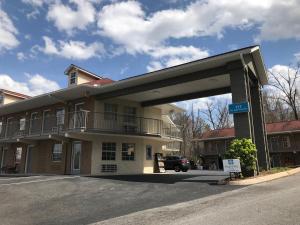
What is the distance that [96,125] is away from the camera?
21625mm

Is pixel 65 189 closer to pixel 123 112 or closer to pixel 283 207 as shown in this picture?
pixel 283 207

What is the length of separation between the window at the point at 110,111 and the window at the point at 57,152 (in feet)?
14.9

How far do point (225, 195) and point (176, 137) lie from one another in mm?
15110

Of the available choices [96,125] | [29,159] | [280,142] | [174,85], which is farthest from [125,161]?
[280,142]

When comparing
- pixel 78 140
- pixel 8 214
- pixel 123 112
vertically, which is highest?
pixel 123 112

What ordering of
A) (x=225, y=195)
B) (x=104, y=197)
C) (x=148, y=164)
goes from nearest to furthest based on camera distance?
(x=225, y=195), (x=104, y=197), (x=148, y=164)

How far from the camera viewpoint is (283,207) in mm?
8156

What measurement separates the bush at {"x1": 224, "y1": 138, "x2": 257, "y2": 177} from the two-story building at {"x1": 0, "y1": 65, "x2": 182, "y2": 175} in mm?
8595

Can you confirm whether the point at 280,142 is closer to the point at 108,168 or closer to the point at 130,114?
the point at 130,114

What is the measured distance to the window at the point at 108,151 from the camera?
22.0 metres

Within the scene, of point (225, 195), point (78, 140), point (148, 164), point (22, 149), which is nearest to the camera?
point (225, 195)

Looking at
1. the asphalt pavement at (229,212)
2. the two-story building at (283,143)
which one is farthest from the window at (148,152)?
the two-story building at (283,143)

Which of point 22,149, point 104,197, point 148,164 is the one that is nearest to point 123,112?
point 148,164

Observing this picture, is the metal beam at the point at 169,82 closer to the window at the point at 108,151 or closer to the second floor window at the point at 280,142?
the window at the point at 108,151
